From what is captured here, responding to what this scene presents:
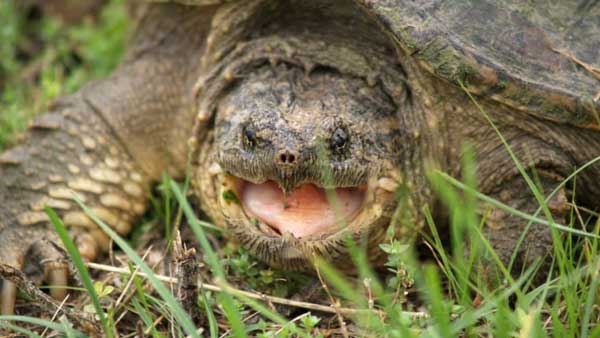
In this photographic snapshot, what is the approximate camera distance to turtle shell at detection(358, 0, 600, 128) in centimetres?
255

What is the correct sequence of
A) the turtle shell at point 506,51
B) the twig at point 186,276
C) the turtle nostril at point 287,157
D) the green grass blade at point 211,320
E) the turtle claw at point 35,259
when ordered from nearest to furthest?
the green grass blade at point 211,320, the twig at point 186,276, the turtle nostril at point 287,157, the turtle shell at point 506,51, the turtle claw at point 35,259

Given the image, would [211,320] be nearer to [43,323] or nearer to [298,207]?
[43,323]

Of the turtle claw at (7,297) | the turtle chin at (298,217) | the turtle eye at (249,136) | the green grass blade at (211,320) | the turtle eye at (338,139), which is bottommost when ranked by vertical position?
the turtle claw at (7,297)

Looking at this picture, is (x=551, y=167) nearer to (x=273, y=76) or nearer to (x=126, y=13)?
(x=273, y=76)

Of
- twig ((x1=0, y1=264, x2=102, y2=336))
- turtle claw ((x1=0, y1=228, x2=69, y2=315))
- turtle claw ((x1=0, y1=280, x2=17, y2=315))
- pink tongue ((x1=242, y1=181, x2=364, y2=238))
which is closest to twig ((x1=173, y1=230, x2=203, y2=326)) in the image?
twig ((x1=0, y1=264, x2=102, y2=336))

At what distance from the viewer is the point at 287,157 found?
2439mm

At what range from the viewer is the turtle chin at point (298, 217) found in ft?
8.38

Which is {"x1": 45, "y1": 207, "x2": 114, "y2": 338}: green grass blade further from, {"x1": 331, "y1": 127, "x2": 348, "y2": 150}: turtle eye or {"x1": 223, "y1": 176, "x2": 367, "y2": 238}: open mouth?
{"x1": 331, "y1": 127, "x2": 348, "y2": 150}: turtle eye

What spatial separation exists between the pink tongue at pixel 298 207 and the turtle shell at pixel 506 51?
57cm

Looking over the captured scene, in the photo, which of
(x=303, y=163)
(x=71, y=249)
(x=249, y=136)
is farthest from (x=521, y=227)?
(x=71, y=249)

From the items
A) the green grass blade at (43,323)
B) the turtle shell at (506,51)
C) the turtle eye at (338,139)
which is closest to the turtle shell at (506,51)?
the turtle shell at (506,51)

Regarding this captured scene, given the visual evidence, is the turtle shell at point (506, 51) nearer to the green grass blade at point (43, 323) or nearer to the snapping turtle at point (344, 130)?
the snapping turtle at point (344, 130)

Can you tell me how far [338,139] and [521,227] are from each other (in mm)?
742

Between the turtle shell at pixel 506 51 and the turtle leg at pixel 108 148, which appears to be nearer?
the turtle shell at pixel 506 51
